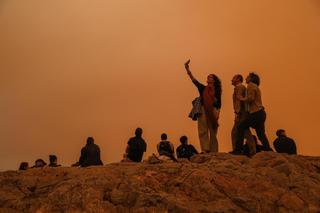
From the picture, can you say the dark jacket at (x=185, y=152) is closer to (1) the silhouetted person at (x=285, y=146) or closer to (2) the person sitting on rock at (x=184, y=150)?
(2) the person sitting on rock at (x=184, y=150)

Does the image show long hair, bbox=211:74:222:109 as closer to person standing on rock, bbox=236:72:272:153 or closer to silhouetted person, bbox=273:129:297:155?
person standing on rock, bbox=236:72:272:153

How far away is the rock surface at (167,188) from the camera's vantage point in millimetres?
10070

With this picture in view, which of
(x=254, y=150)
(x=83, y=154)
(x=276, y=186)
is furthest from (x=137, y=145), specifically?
(x=276, y=186)

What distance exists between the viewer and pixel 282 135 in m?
14.3

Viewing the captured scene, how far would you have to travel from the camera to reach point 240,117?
45.7 ft

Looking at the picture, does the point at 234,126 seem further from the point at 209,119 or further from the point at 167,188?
the point at 167,188

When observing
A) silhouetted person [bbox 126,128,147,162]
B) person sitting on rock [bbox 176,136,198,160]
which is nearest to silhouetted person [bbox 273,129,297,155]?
person sitting on rock [bbox 176,136,198,160]

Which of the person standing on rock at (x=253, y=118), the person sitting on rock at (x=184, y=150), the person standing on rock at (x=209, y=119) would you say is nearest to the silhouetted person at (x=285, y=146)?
the person standing on rock at (x=253, y=118)

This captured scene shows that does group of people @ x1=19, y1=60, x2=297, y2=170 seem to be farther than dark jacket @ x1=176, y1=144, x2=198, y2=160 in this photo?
No

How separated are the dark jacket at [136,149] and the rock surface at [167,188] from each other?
2.21 metres

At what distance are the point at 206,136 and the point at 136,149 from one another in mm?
1975

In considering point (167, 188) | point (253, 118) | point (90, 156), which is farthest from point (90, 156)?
point (253, 118)

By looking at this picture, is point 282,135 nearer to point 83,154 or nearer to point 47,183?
point 83,154

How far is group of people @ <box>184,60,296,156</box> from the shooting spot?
44.2ft
